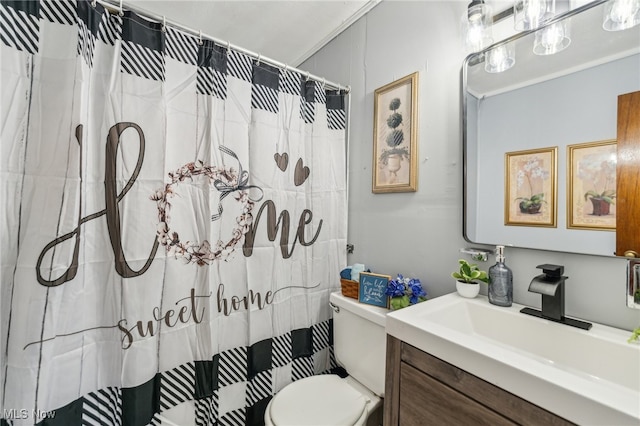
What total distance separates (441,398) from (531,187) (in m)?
0.76

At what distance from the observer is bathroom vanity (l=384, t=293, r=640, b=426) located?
0.52 metres

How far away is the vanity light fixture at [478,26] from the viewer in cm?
98

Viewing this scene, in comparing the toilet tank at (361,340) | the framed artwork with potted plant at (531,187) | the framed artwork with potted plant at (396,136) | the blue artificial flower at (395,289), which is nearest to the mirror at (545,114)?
the framed artwork with potted plant at (531,187)

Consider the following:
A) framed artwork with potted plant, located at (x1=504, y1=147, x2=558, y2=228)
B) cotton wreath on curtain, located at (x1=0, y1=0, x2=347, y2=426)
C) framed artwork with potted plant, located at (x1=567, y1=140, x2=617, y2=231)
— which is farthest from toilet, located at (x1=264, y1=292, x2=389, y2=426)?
framed artwork with potted plant, located at (x1=567, y1=140, x2=617, y2=231)

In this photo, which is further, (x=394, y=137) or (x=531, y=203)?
(x=394, y=137)

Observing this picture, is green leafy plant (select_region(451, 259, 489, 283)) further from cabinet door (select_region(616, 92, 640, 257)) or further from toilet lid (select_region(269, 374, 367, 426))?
toilet lid (select_region(269, 374, 367, 426))

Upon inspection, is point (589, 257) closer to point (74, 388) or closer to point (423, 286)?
point (423, 286)

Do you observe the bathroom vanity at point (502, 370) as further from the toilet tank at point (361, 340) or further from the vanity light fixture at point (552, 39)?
the vanity light fixture at point (552, 39)

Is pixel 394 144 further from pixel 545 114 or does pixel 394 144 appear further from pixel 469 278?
pixel 469 278

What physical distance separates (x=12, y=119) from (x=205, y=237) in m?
0.68

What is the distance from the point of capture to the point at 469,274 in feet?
3.33

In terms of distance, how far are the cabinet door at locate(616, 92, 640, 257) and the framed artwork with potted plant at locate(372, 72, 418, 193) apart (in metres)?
0.64

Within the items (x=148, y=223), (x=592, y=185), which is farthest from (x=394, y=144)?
→ (x=148, y=223)

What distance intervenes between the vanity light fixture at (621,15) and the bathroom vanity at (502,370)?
0.87 m
